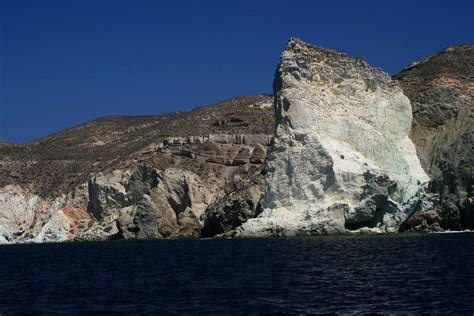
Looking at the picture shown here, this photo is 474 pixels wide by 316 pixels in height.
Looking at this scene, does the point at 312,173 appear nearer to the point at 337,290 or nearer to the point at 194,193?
the point at 194,193

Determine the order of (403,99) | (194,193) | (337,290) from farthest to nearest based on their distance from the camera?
(194,193)
(403,99)
(337,290)

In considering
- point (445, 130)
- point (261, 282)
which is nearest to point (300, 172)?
point (445, 130)

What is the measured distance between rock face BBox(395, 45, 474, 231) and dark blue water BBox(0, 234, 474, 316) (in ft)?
41.6

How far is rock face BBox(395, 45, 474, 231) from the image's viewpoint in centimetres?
5822

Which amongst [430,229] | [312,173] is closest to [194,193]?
[312,173]

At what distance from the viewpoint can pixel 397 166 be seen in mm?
65250

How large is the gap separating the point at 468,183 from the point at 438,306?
127ft

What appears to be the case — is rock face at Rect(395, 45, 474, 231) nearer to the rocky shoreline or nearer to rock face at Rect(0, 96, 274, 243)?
the rocky shoreline

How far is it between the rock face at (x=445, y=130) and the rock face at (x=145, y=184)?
1710 cm

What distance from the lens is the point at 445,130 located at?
71.8 meters

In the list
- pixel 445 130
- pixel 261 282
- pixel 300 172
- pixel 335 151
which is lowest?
pixel 261 282

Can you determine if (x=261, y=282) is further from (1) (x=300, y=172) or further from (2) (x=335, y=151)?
(2) (x=335, y=151)

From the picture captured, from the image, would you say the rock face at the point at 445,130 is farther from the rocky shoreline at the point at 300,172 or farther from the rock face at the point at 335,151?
the rock face at the point at 335,151

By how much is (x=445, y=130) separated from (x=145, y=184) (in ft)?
119
